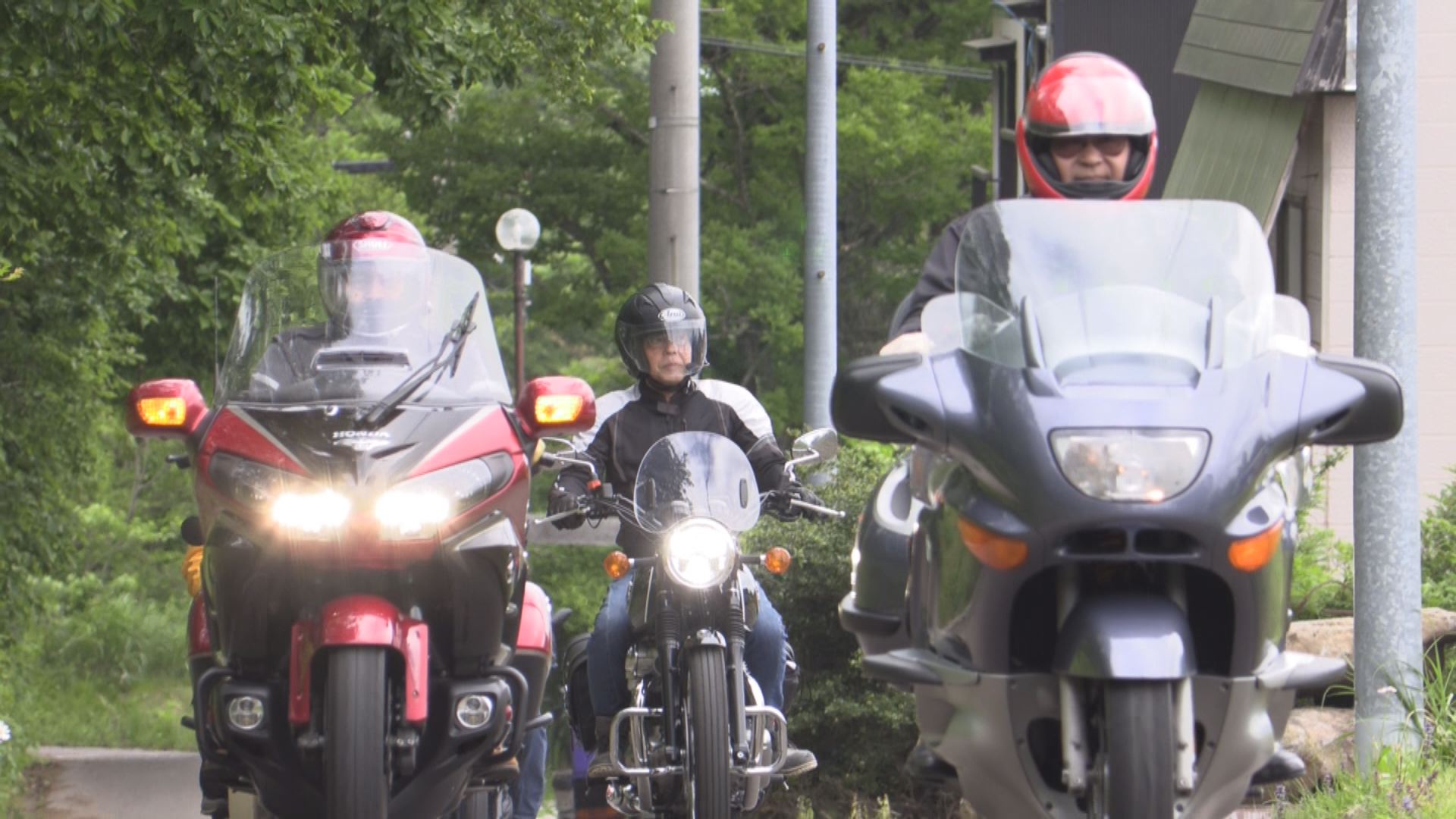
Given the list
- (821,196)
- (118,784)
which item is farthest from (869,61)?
(821,196)

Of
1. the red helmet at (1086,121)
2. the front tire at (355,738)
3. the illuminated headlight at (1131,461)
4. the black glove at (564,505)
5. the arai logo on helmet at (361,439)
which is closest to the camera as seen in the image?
the illuminated headlight at (1131,461)

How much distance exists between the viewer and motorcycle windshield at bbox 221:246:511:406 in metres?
6.06

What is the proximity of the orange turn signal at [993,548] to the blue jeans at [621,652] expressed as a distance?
7.33ft

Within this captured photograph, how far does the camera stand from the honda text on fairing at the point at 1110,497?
4.16 m

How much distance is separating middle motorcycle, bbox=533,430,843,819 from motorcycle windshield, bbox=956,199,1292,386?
1.61 meters

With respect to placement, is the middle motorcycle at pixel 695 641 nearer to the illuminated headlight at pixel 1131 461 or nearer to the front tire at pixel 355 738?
the front tire at pixel 355 738

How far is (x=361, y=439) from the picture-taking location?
573cm

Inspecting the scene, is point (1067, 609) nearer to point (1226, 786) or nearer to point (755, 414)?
point (1226, 786)

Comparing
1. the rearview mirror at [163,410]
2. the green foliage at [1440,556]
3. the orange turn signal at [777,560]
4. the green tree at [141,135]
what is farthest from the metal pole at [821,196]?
the rearview mirror at [163,410]

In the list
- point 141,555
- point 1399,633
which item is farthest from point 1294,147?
point 141,555

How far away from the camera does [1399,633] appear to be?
6.96 metres

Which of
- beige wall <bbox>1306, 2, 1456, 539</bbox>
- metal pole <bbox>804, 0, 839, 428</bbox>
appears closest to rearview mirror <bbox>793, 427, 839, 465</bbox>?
metal pole <bbox>804, 0, 839, 428</bbox>

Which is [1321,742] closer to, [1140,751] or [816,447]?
[816,447]

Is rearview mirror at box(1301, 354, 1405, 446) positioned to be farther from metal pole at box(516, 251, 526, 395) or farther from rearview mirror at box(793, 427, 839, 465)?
metal pole at box(516, 251, 526, 395)
